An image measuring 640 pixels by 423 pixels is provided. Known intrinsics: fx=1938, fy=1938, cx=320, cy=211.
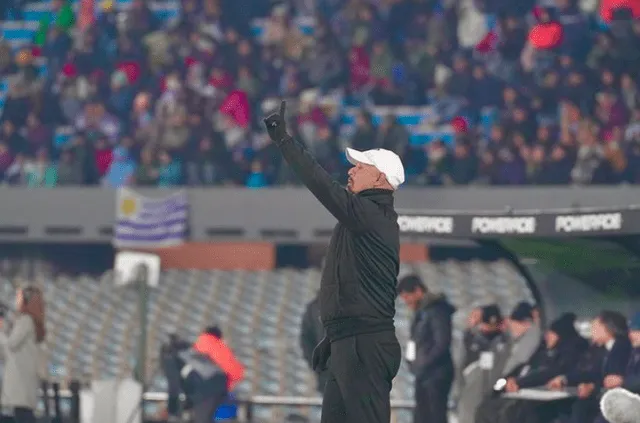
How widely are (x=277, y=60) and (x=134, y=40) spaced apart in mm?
2571

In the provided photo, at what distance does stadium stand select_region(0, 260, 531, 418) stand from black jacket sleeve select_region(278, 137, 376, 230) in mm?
11473

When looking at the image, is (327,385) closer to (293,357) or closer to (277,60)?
(293,357)

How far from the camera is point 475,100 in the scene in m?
24.3

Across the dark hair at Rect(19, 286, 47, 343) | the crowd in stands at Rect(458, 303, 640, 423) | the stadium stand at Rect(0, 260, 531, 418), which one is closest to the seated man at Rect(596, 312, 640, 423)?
the crowd in stands at Rect(458, 303, 640, 423)

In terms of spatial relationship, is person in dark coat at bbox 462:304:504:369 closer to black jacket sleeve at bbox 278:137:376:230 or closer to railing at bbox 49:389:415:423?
railing at bbox 49:389:415:423

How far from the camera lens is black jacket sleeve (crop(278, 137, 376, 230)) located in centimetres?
810

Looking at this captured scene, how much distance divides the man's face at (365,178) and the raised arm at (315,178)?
15 cm

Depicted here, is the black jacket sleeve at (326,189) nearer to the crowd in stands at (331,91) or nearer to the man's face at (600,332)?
the man's face at (600,332)

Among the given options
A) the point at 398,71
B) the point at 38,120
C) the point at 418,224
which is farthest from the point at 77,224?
the point at 418,224

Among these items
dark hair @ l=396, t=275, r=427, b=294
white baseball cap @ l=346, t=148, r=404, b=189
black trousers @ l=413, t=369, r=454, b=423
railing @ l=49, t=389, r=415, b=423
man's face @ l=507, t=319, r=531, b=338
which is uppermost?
white baseball cap @ l=346, t=148, r=404, b=189

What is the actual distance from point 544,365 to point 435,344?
3.99 feet

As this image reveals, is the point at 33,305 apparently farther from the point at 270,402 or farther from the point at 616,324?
the point at 616,324

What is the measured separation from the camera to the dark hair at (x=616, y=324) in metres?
13.1

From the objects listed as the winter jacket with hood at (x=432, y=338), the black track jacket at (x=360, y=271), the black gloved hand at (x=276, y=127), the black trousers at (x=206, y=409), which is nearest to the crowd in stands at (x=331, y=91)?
the black trousers at (x=206, y=409)
